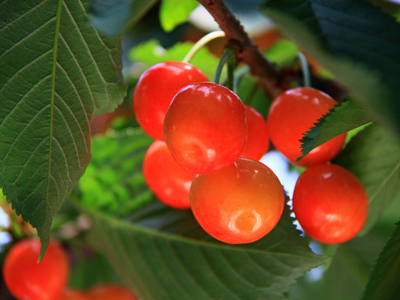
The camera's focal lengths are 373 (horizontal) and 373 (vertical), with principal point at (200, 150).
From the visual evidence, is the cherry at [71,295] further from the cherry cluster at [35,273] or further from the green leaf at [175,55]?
the green leaf at [175,55]

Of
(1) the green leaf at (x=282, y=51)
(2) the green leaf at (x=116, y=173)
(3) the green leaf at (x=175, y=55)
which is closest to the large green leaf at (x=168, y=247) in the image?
(2) the green leaf at (x=116, y=173)

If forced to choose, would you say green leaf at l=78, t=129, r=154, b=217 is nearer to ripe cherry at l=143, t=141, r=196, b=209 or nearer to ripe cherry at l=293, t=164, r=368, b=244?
ripe cherry at l=143, t=141, r=196, b=209

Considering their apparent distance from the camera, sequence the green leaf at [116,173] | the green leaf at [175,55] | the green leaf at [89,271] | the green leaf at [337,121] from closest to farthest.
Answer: the green leaf at [337,121]
the green leaf at [116,173]
the green leaf at [175,55]
the green leaf at [89,271]

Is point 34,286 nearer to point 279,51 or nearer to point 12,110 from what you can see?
point 12,110

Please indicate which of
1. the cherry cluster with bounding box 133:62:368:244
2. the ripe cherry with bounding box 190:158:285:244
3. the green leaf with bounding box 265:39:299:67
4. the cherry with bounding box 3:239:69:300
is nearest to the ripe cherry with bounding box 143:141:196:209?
the cherry cluster with bounding box 133:62:368:244

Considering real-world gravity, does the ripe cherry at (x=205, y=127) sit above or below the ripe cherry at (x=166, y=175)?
above

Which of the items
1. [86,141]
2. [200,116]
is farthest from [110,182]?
[200,116]
